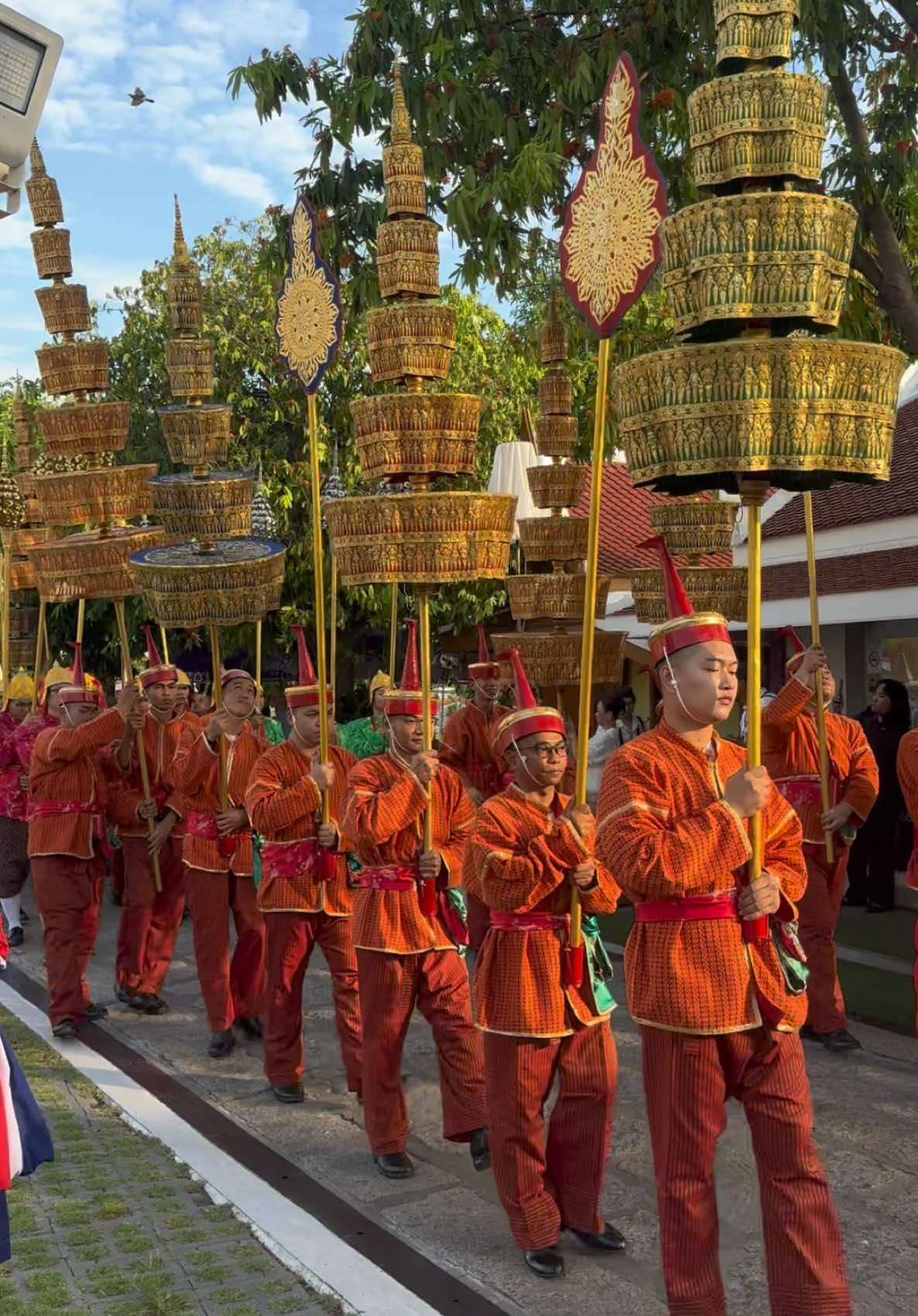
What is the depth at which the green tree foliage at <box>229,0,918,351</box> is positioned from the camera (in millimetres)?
8242

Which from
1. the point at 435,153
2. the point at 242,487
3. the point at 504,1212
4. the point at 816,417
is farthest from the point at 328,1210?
the point at 435,153

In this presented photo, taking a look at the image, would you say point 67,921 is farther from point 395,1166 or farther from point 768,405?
point 768,405

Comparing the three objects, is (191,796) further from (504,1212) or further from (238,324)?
(238,324)

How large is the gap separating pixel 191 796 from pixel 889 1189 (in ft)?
13.9

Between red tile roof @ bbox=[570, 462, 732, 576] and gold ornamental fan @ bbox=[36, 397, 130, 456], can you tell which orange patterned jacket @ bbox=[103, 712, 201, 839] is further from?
red tile roof @ bbox=[570, 462, 732, 576]

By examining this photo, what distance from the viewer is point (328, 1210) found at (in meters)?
5.20

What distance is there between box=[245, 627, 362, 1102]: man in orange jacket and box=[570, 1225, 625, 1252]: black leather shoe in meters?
2.00

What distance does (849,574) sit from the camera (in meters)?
11.5

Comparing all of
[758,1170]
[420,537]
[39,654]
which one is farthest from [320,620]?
[39,654]

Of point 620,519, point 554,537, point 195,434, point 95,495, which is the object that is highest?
point 620,519

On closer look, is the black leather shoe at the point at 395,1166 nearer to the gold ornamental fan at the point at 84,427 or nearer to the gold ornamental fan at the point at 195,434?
the gold ornamental fan at the point at 195,434

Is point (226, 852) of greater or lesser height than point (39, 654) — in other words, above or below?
below

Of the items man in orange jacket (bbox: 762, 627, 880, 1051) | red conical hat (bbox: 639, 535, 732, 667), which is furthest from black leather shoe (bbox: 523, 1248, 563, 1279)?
man in orange jacket (bbox: 762, 627, 880, 1051)

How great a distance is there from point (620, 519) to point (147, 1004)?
12.9 m
